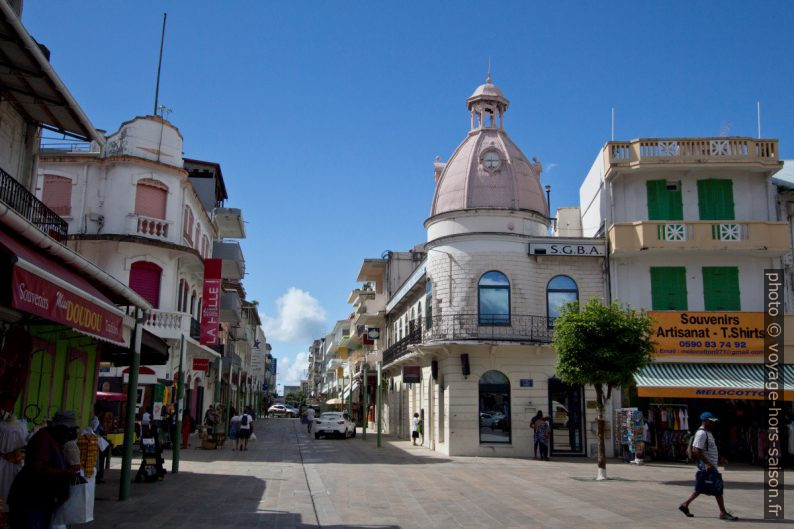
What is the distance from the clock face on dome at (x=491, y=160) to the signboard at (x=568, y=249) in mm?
3510

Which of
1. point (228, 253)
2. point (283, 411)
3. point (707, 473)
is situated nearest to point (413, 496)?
point (707, 473)

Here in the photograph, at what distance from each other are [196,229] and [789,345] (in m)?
24.8

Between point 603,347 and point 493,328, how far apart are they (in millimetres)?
8384

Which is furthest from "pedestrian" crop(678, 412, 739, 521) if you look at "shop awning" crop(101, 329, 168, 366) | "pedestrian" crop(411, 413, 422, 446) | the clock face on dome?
"pedestrian" crop(411, 413, 422, 446)

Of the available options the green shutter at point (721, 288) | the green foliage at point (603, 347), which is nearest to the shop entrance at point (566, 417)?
the green shutter at point (721, 288)

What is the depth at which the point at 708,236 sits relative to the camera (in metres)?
26.8

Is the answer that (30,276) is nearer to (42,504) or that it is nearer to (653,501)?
(42,504)

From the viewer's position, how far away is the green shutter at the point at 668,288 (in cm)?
2734

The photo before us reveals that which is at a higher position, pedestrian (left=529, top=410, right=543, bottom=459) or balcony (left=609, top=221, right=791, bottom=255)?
balcony (left=609, top=221, right=791, bottom=255)

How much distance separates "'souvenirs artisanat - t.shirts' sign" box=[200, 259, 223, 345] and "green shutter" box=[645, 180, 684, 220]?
18707 millimetres

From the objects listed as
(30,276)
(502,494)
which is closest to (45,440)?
(30,276)

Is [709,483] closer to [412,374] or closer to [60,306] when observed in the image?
[60,306]

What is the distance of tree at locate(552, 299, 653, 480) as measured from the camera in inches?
774

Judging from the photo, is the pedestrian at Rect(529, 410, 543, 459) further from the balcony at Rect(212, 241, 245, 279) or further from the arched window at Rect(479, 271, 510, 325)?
the balcony at Rect(212, 241, 245, 279)
